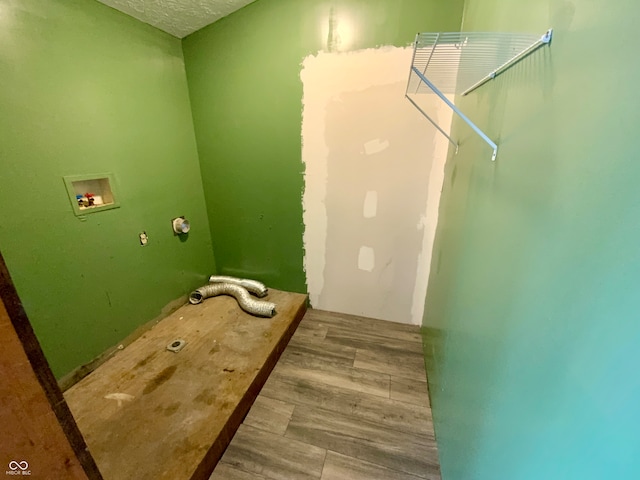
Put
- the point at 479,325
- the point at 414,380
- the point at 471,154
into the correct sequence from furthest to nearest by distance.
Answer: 1. the point at 414,380
2. the point at 471,154
3. the point at 479,325

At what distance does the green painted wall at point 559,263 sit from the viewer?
1.11 feet

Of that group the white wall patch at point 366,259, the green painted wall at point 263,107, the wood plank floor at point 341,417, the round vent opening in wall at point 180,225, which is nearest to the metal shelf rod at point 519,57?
the green painted wall at point 263,107

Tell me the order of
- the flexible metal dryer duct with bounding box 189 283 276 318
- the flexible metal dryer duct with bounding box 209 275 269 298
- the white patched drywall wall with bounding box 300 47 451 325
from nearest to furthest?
the white patched drywall wall with bounding box 300 47 451 325, the flexible metal dryer duct with bounding box 189 283 276 318, the flexible metal dryer duct with bounding box 209 275 269 298

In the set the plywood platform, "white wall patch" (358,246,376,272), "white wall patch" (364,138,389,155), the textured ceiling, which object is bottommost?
the plywood platform

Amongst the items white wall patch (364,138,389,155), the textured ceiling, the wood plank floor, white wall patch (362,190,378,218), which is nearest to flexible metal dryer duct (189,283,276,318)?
the wood plank floor

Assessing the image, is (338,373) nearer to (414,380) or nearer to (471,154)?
(414,380)

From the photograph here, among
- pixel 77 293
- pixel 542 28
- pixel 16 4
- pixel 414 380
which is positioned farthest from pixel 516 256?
pixel 16 4

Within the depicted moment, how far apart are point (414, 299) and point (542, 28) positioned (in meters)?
1.78

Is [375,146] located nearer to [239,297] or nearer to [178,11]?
[178,11]

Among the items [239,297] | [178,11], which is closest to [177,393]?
[239,297]

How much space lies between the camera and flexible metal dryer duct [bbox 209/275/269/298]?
230 cm

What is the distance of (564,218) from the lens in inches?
18.1

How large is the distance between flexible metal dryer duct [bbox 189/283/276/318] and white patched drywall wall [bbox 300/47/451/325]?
484 millimetres

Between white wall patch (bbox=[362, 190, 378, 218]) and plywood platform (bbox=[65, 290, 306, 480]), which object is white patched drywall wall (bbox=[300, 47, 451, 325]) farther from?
plywood platform (bbox=[65, 290, 306, 480])
